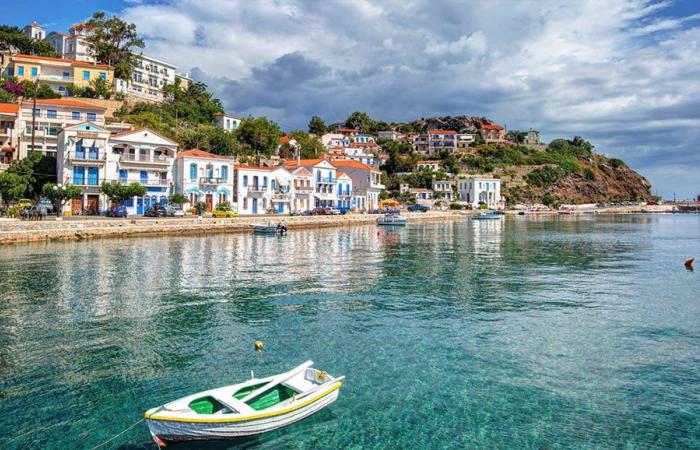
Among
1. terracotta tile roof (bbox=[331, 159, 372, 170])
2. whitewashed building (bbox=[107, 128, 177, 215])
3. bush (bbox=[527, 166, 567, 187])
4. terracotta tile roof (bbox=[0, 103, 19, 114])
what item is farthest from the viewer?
bush (bbox=[527, 166, 567, 187])

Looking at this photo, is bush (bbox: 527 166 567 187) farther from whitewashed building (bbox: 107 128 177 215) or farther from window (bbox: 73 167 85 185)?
window (bbox: 73 167 85 185)

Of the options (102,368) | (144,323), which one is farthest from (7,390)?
(144,323)

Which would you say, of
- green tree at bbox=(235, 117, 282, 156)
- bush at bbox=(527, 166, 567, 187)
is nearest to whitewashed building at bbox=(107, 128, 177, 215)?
green tree at bbox=(235, 117, 282, 156)

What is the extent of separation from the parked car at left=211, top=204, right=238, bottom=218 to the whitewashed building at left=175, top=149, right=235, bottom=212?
4.19 feet

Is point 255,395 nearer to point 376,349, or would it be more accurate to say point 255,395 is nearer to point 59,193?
point 376,349

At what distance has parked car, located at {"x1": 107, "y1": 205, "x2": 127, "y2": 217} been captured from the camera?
186 ft

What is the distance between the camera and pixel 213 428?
9.17m

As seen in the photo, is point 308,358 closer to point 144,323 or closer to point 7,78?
point 144,323

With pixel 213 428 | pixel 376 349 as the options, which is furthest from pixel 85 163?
pixel 213 428

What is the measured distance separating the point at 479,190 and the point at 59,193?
319 ft

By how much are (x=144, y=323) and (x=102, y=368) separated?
4442 mm

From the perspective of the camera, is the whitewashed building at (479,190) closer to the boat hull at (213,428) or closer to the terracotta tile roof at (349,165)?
the terracotta tile roof at (349,165)

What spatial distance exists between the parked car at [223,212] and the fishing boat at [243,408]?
53.7 m

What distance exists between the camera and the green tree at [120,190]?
54406mm
